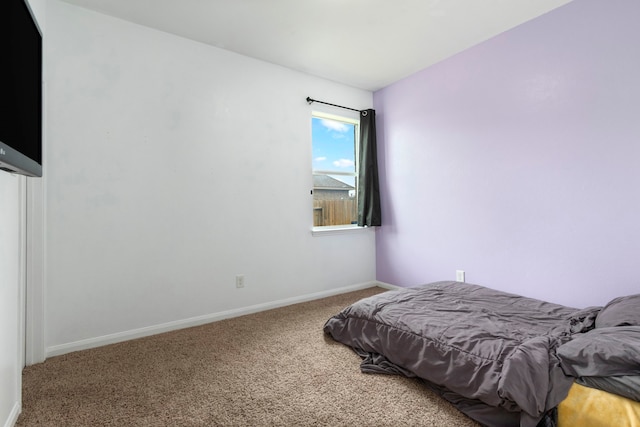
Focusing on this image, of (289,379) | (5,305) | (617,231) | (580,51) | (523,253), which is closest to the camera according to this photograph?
(5,305)

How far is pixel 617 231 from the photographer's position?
6.72ft

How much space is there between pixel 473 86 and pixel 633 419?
2667 mm

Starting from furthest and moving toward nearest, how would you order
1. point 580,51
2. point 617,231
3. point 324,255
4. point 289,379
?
point 324,255 < point 580,51 < point 617,231 < point 289,379

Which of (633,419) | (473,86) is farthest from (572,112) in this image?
(633,419)

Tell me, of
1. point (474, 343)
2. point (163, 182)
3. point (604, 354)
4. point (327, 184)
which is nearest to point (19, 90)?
point (163, 182)

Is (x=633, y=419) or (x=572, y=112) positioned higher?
(x=572, y=112)

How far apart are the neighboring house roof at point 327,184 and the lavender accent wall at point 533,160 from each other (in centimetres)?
74

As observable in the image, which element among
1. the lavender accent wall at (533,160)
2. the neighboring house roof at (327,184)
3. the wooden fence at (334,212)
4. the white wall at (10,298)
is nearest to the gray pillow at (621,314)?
the lavender accent wall at (533,160)

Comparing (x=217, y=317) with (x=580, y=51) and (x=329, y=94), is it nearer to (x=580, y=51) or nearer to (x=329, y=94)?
(x=329, y=94)

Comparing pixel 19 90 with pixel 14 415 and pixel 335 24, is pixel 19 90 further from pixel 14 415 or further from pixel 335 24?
pixel 335 24

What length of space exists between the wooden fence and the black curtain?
145 millimetres

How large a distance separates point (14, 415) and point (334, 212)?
301cm

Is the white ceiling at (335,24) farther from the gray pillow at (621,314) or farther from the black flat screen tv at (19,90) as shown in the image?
the gray pillow at (621,314)

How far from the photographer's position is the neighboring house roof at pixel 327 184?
3.57 meters
